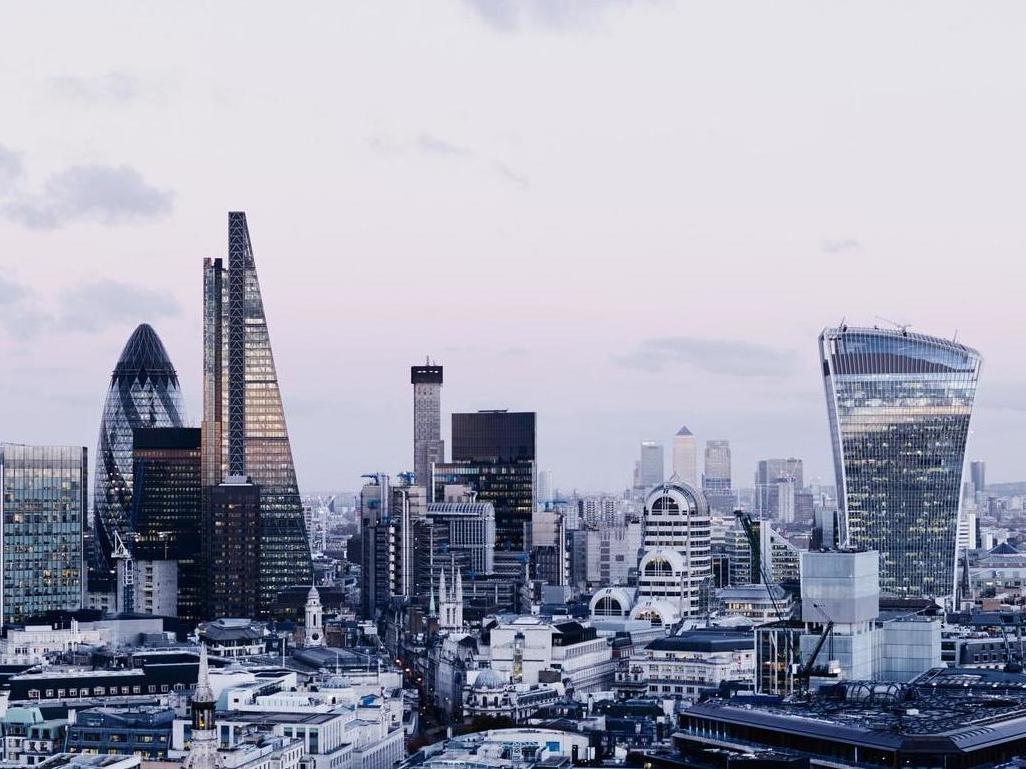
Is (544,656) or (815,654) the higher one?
(815,654)

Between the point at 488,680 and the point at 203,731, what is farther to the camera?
the point at 488,680

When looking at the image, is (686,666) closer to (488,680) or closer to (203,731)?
(488,680)

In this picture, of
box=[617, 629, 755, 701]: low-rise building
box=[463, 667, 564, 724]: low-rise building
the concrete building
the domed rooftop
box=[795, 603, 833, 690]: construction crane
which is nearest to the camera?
box=[795, 603, 833, 690]: construction crane

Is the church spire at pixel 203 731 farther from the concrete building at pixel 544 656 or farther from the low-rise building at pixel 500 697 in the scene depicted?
the concrete building at pixel 544 656

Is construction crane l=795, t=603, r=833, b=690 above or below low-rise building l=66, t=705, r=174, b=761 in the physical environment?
above

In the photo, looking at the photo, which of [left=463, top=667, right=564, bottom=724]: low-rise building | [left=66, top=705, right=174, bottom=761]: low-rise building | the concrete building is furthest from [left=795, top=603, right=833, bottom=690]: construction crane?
[left=66, top=705, right=174, bottom=761]: low-rise building

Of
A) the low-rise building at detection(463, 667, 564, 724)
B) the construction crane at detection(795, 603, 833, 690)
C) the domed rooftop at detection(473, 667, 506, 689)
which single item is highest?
the construction crane at detection(795, 603, 833, 690)

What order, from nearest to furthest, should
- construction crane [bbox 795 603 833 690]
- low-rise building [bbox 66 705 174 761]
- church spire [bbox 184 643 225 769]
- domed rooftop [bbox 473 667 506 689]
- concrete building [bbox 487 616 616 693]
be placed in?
church spire [bbox 184 643 225 769] < low-rise building [bbox 66 705 174 761] < construction crane [bbox 795 603 833 690] < domed rooftop [bbox 473 667 506 689] < concrete building [bbox 487 616 616 693]

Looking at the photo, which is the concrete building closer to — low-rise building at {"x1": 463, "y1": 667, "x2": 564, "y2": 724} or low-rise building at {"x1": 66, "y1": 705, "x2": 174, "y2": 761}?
low-rise building at {"x1": 463, "y1": 667, "x2": 564, "y2": 724}

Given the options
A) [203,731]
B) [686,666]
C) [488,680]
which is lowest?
[488,680]

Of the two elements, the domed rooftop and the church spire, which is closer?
the church spire

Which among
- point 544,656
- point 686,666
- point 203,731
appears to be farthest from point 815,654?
point 203,731

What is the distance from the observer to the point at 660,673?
184750 mm

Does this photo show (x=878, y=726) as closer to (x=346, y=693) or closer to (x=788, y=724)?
(x=788, y=724)
